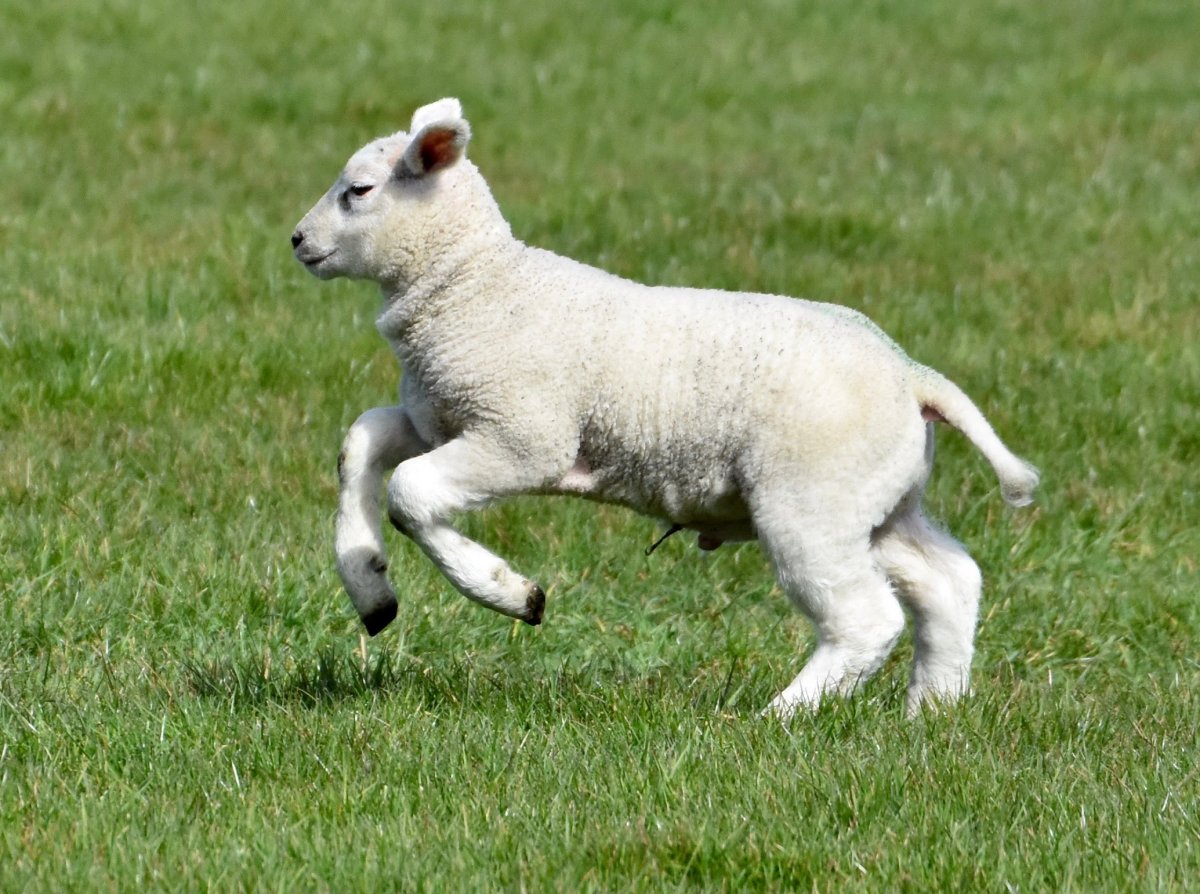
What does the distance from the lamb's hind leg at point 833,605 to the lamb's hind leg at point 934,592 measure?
0.28 metres

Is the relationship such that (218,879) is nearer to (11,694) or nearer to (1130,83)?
(11,694)

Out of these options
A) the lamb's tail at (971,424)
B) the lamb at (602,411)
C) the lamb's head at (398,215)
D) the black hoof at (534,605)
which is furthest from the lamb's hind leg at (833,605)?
the lamb's head at (398,215)

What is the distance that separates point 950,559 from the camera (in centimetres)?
504

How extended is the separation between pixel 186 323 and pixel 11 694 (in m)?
3.14

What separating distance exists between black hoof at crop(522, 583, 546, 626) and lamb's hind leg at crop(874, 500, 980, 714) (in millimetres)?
956

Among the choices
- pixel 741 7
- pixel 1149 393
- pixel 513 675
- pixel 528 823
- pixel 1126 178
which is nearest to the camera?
pixel 528 823

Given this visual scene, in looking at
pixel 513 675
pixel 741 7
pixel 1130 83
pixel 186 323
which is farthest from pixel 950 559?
pixel 741 7

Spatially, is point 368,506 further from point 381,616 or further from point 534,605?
point 534,605

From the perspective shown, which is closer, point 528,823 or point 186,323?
point 528,823

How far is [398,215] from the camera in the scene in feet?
15.6

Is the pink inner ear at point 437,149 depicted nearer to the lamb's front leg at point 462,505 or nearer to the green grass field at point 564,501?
the lamb's front leg at point 462,505

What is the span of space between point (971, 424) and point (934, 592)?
0.48 meters

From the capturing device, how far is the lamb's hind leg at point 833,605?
15.2 feet

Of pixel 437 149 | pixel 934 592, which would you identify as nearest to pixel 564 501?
pixel 934 592
